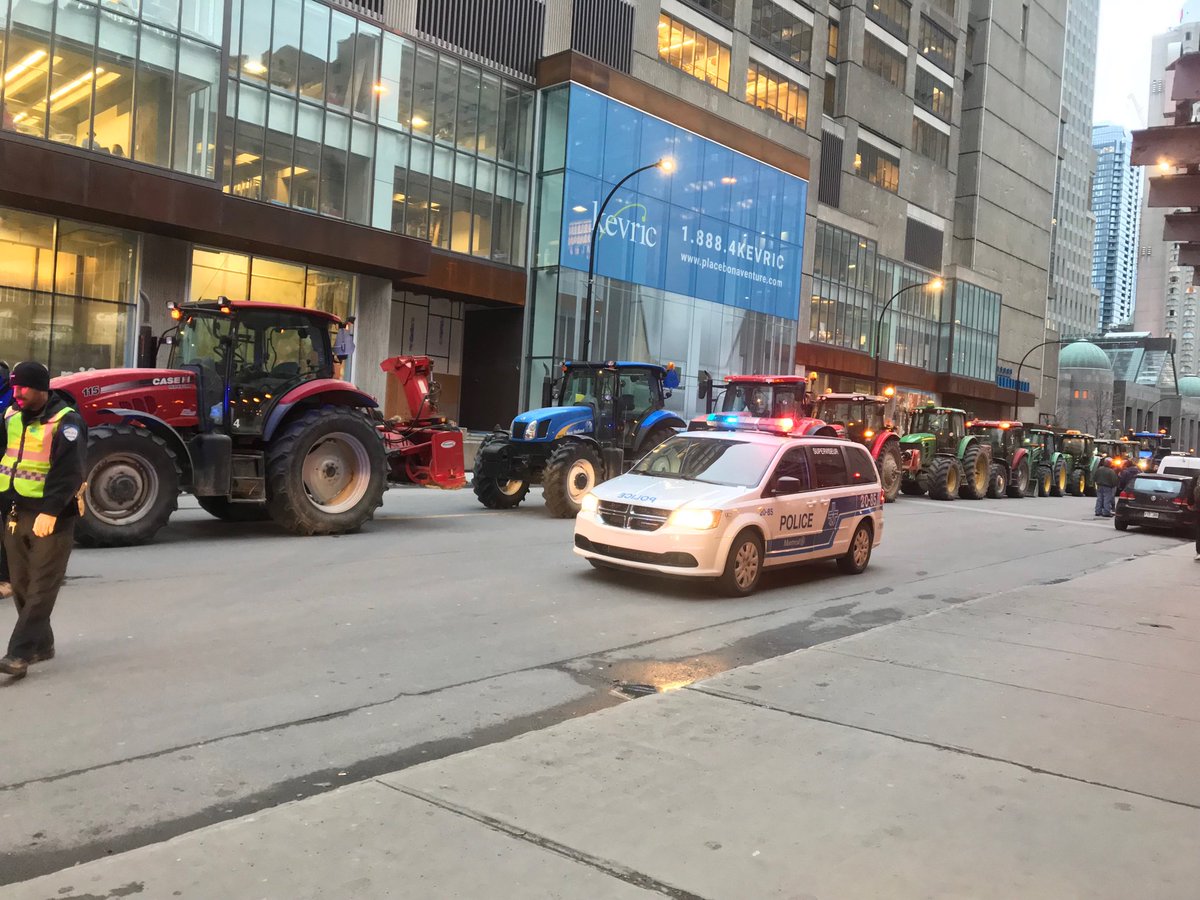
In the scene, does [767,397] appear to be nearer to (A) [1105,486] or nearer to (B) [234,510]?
(A) [1105,486]

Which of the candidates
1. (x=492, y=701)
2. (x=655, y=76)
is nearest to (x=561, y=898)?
(x=492, y=701)

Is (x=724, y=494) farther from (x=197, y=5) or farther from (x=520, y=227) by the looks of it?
(x=520, y=227)

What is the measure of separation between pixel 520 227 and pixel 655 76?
31.4 ft

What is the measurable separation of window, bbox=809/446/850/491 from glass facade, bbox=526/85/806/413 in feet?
76.9

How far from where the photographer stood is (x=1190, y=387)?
14325 cm

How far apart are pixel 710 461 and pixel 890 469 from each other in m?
15.0

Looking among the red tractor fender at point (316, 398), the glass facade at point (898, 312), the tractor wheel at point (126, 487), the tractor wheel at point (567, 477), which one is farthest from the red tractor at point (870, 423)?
the glass facade at point (898, 312)

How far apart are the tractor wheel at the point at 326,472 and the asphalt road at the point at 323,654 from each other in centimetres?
36

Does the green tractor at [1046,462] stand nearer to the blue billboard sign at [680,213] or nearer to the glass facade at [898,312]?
the blue billboard sign at [680,213]

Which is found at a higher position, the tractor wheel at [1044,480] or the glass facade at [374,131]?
the glass facade at [374,131]

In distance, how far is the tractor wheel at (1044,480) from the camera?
3406 centimetres

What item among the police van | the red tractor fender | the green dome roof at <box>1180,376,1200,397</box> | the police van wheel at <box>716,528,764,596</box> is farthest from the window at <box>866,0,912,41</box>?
the green dome roof at <box>1180,376,1200,397</box>

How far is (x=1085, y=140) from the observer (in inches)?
6314

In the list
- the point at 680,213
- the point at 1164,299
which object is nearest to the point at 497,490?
the point at 680,213
